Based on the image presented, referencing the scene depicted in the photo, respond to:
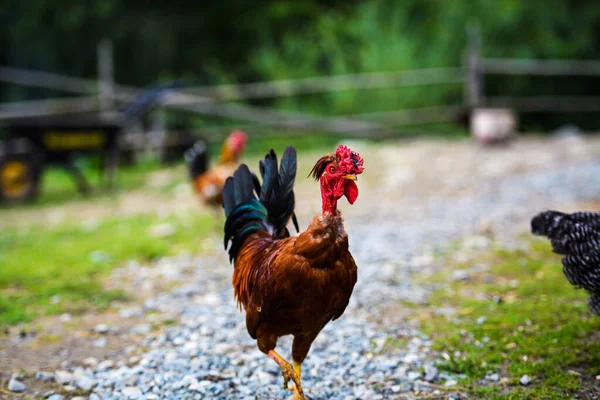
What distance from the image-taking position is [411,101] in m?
12.3

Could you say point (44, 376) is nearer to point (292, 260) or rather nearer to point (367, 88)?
point (292, 260)

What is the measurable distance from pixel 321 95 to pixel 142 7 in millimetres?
5243

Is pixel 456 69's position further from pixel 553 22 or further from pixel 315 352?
pixel 315 352

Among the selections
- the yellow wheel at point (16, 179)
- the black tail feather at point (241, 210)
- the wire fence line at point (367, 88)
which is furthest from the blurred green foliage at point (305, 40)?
the black tail feather at point (241, 210)

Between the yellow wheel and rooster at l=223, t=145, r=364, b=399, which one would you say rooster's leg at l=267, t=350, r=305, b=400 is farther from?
the yellow wheel

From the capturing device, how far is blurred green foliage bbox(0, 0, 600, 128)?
1244 centimetres

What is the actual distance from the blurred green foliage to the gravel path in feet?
20.2

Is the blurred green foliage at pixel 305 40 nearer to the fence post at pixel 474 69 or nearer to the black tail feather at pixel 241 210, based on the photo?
the fence post at pixel 474 69

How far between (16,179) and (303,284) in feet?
24.8

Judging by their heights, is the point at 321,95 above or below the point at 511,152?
above

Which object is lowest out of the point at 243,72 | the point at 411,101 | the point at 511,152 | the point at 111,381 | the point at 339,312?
the point at 111,381

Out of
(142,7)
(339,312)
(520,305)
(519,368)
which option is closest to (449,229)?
(520,305)

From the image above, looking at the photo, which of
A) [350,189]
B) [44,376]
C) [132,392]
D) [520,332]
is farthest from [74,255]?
[520,332]

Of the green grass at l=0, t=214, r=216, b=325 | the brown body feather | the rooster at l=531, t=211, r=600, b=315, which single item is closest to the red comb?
the brown body feather
